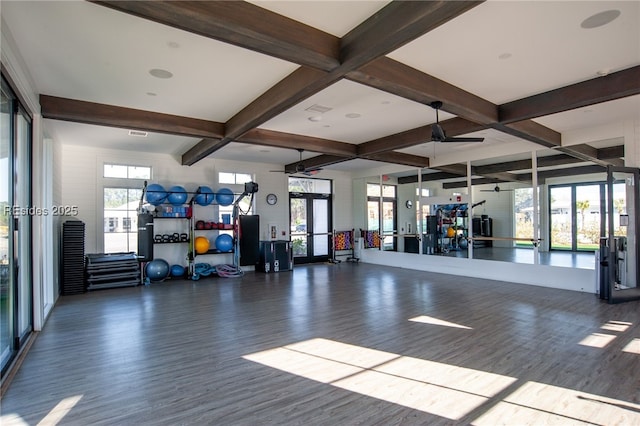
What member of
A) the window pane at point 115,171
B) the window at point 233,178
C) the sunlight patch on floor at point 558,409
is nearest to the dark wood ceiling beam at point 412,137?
the window at point 233,178

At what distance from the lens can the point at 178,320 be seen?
4867 millimetres

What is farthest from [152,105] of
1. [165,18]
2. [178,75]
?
[165,18]

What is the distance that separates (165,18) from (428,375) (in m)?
3.61

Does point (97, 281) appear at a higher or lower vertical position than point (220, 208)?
lower

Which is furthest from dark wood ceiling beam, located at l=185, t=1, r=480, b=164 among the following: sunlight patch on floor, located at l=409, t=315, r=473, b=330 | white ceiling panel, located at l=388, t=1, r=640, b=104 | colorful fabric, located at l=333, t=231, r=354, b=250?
colorful fabric, located at l=333, t=231, r=354, b=250

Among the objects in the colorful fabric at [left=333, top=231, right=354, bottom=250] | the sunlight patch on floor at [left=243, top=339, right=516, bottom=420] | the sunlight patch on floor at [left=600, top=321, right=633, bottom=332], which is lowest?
the sunlight patch on floor at [left=600, top=321, right=633, bottom=332]

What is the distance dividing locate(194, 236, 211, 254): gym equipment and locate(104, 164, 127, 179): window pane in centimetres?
226

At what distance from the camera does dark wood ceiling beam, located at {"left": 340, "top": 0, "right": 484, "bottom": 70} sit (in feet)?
7.98

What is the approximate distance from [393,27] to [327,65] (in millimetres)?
740

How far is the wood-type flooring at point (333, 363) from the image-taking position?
2.54m

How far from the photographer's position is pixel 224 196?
28.7ft

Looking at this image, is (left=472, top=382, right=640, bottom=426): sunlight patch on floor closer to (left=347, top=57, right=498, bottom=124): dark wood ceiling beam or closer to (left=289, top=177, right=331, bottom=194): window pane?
(left=347, top=57, right=498, bottom=124): dark wood ceiling beam

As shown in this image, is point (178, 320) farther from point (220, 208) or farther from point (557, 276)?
point (557, 276)

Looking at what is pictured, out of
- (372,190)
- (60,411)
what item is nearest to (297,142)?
(60,411)
